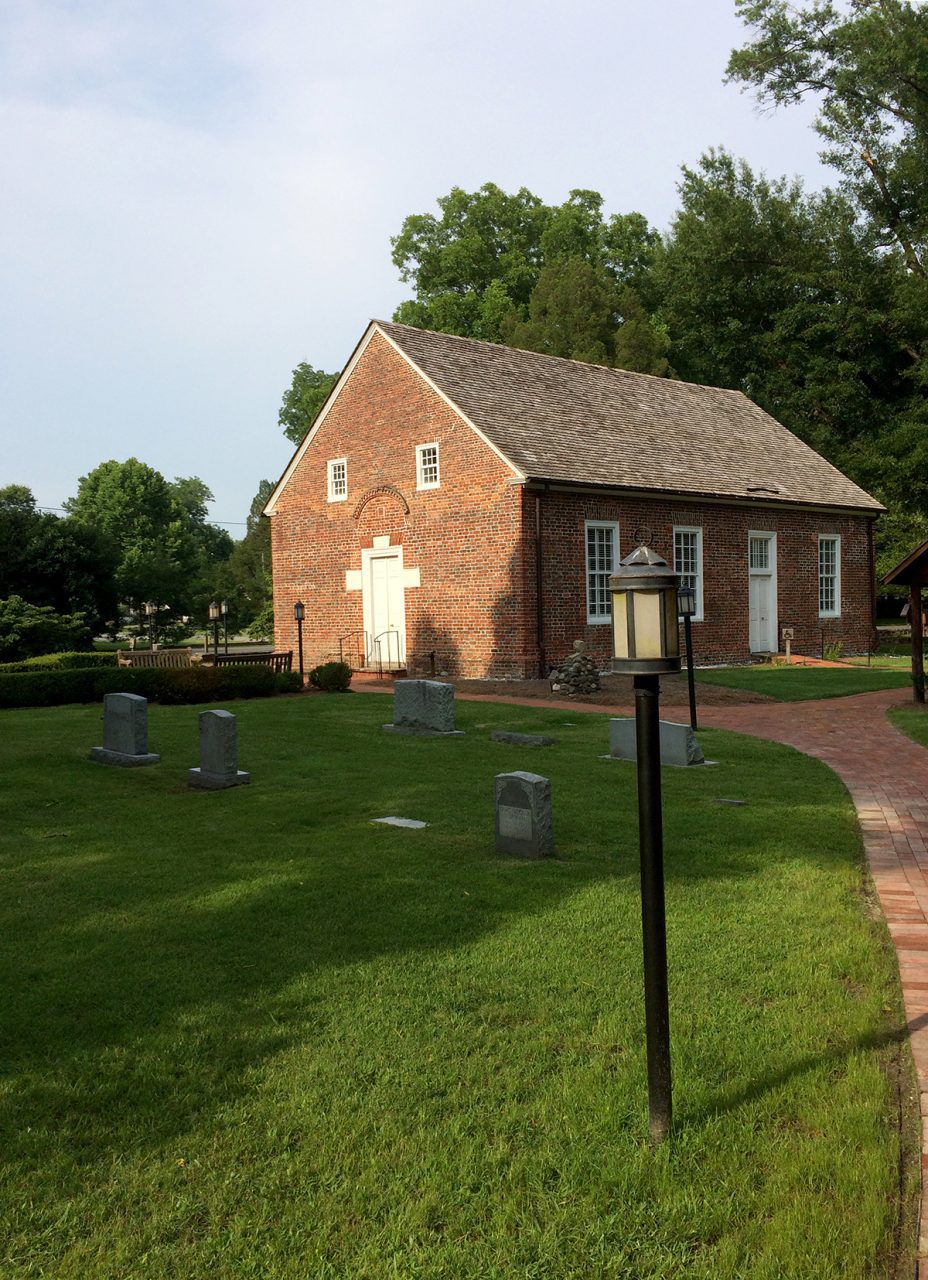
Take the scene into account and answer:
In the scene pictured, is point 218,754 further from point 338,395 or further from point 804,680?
point 338,395

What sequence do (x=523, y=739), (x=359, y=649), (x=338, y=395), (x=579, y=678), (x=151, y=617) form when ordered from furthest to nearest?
(x=151, y=617) → (x=338, y=395) → (x=359, y=649) → (x=579, y=678) → (x=523, y=739)

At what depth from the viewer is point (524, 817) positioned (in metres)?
7.55

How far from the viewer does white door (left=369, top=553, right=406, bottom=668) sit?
25484 millimetres

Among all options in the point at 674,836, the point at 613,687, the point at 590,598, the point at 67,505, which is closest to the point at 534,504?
the point at 590,598

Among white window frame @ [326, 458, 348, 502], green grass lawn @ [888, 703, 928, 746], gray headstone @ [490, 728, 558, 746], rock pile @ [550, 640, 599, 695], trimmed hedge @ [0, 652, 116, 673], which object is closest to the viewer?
gray headstone @ [490, 728, 558, 746]

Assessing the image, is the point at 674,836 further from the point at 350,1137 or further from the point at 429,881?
the point at 350,1137

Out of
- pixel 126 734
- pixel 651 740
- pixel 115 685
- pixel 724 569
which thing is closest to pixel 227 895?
pixel 651 740

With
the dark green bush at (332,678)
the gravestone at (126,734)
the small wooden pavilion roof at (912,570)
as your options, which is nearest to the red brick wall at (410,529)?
the dark green bush at (332,678)

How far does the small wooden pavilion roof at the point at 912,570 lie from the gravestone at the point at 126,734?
11.4 m

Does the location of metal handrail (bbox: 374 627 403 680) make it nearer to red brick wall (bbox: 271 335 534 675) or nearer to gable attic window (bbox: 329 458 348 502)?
red brick wall (bbox: 271 335 534 675)

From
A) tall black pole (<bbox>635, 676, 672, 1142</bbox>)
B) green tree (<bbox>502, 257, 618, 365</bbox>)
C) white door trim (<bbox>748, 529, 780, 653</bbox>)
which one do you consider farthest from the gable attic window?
tall black pole (<bbox>635, 676, 672, 1142</bbox>)

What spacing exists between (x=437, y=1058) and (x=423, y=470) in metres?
21.1

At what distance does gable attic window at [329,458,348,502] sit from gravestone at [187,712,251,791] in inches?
674

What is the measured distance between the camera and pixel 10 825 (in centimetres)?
891
